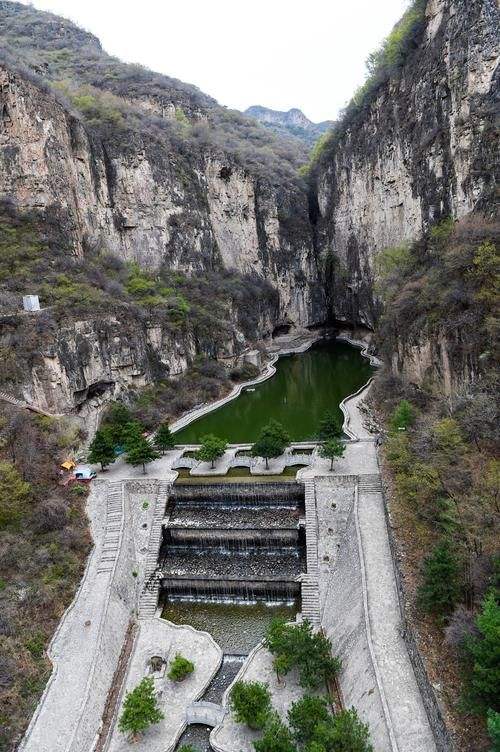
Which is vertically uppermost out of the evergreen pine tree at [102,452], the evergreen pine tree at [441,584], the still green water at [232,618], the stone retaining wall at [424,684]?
the evergreen pine tree at [102,452]

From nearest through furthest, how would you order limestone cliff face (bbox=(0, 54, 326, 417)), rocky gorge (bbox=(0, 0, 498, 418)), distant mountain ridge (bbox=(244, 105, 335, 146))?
rocky gorge (bbox=(0, 0, 498, 418))
limestone cliff face (bbox=(0, 54, 326, 417))
distant mountain ridge (bbox=(244, 105, 335, 146))

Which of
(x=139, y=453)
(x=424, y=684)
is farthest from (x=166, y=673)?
(x=139, y=453)

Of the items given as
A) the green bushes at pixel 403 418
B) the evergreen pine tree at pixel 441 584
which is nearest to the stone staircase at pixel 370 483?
the green bushes at pixel 403 418

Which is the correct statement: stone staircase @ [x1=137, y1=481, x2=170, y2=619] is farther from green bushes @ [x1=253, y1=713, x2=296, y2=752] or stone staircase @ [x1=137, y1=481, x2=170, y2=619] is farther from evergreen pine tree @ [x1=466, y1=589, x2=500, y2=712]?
evergreen pine tree @ [x1=466, y1=589, x2=500, y2=712]

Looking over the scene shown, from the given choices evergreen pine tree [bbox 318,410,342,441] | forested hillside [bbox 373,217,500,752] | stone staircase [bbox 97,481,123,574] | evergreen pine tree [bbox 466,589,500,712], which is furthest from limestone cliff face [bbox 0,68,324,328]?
evergreen pine tree [bbox 466,589,500,712]

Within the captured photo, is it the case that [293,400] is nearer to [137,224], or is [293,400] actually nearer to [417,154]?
[417,154]

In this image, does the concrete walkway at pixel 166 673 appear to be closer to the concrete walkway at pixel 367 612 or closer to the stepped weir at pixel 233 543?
the stepped weir at pixel 233 543
